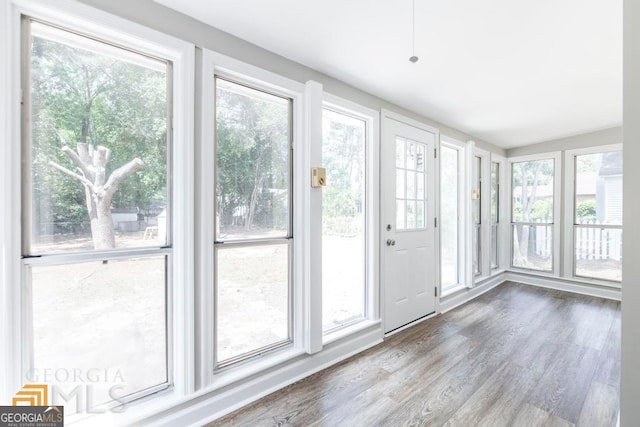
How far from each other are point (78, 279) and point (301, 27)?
72.7 inches

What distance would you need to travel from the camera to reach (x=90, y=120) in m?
1.41

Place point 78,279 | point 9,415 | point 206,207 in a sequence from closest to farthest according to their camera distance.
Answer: point 9,415, point 78,279, point 206,207

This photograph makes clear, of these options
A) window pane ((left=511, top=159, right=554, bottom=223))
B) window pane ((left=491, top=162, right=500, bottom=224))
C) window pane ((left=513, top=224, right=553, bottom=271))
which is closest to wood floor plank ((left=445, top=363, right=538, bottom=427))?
window pane ((left=491, top=162, right=500, bottom=224))

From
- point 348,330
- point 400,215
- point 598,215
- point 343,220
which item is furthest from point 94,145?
point 598,215

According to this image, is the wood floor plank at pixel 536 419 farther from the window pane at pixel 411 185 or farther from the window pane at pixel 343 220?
the window pane at pixel 411 185

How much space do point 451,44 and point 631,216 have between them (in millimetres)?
1485

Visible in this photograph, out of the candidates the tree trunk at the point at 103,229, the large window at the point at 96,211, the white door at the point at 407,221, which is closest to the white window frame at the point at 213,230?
the large window at the point at 96,211

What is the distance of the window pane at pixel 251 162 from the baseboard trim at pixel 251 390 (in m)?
0.96

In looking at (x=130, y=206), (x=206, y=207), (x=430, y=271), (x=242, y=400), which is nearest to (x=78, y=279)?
(x=130, y=206)

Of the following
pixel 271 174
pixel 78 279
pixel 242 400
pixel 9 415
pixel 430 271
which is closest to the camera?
pixel 9 415

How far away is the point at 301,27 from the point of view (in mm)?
1723

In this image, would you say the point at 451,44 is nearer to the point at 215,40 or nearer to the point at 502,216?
the point at 215,40

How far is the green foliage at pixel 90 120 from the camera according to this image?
1300mm

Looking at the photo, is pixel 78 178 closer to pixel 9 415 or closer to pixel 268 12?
pixel 9 415
